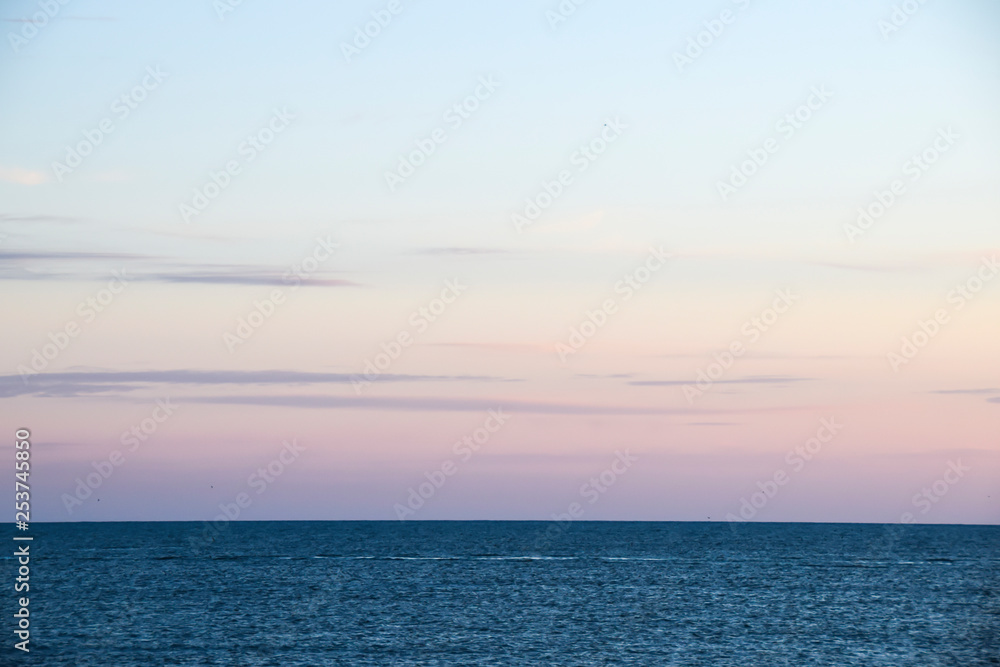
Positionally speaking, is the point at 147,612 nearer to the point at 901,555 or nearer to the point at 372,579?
the point at 372,579

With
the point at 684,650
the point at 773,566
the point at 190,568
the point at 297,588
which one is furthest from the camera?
the point at 773,566

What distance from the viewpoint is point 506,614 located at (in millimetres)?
88562

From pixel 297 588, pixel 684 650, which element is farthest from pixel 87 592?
pixel 684 650

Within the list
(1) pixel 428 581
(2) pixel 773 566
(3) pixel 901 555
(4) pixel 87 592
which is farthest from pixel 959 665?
(3) pixel 901 555

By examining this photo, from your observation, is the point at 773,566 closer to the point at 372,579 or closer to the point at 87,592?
the point at 372,579

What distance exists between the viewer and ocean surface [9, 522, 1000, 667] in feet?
226

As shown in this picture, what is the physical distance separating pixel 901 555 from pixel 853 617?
113143mm

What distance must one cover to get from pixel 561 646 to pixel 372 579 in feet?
189

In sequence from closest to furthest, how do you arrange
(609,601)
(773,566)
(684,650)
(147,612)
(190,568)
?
(684,650) < (147,612) < (609,601) < (190,568) < (773,566)

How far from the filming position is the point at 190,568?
14338cm

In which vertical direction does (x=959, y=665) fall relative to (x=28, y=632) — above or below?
below

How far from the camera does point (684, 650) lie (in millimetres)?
71312

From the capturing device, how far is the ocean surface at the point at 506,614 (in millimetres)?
68812

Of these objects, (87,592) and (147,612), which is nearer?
(147,612)
